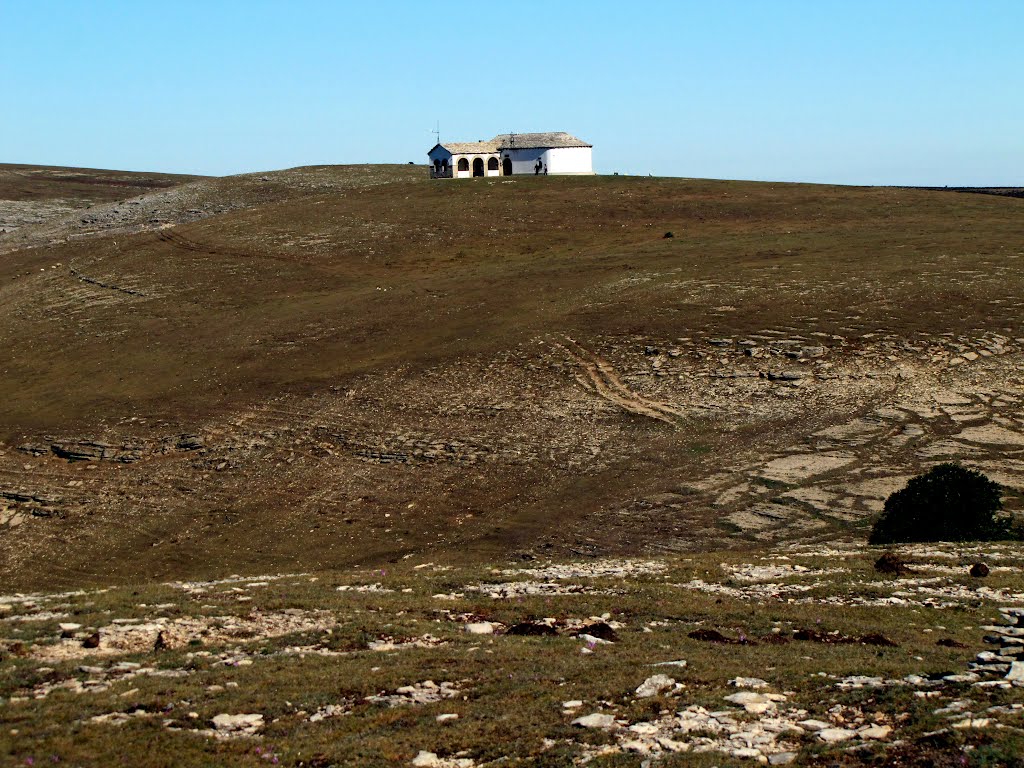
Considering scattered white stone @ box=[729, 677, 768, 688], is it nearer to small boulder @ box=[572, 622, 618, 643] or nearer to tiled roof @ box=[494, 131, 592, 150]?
small boulder @ box=[572, 622, 618, 643]

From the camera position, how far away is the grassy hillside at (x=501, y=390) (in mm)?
34406

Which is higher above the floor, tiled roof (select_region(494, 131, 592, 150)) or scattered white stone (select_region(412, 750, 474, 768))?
tiled roof (select_region(494, 131, 592, 150))

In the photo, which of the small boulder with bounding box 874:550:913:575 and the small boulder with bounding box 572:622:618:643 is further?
the small boulder with bounding box 874:550:913:575

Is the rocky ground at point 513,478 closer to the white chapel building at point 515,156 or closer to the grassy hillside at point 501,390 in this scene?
the grassy hillside at point 501,390

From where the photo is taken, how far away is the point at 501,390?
44.9 m

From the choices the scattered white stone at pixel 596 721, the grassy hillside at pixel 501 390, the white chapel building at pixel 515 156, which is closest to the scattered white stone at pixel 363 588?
the grassy hillside at pixel 501 390

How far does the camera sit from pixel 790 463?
120 ft

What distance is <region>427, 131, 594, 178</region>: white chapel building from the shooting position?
10788 cm

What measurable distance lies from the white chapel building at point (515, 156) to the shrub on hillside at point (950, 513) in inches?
3235

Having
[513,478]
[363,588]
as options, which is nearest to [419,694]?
[363,588]

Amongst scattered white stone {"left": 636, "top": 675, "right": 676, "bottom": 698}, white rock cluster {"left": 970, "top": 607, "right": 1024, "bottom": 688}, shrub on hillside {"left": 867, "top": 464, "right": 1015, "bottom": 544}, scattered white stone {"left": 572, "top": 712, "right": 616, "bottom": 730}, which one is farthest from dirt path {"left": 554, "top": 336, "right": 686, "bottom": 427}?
scattered white stone {"left": 572, "top": 712, "right": 616, "bottom": 730}

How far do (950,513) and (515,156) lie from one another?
280ft

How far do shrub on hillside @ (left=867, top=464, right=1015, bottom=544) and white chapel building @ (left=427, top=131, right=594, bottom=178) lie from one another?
82.2m

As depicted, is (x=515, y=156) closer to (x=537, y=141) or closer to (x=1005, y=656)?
(x=537, y=141)
